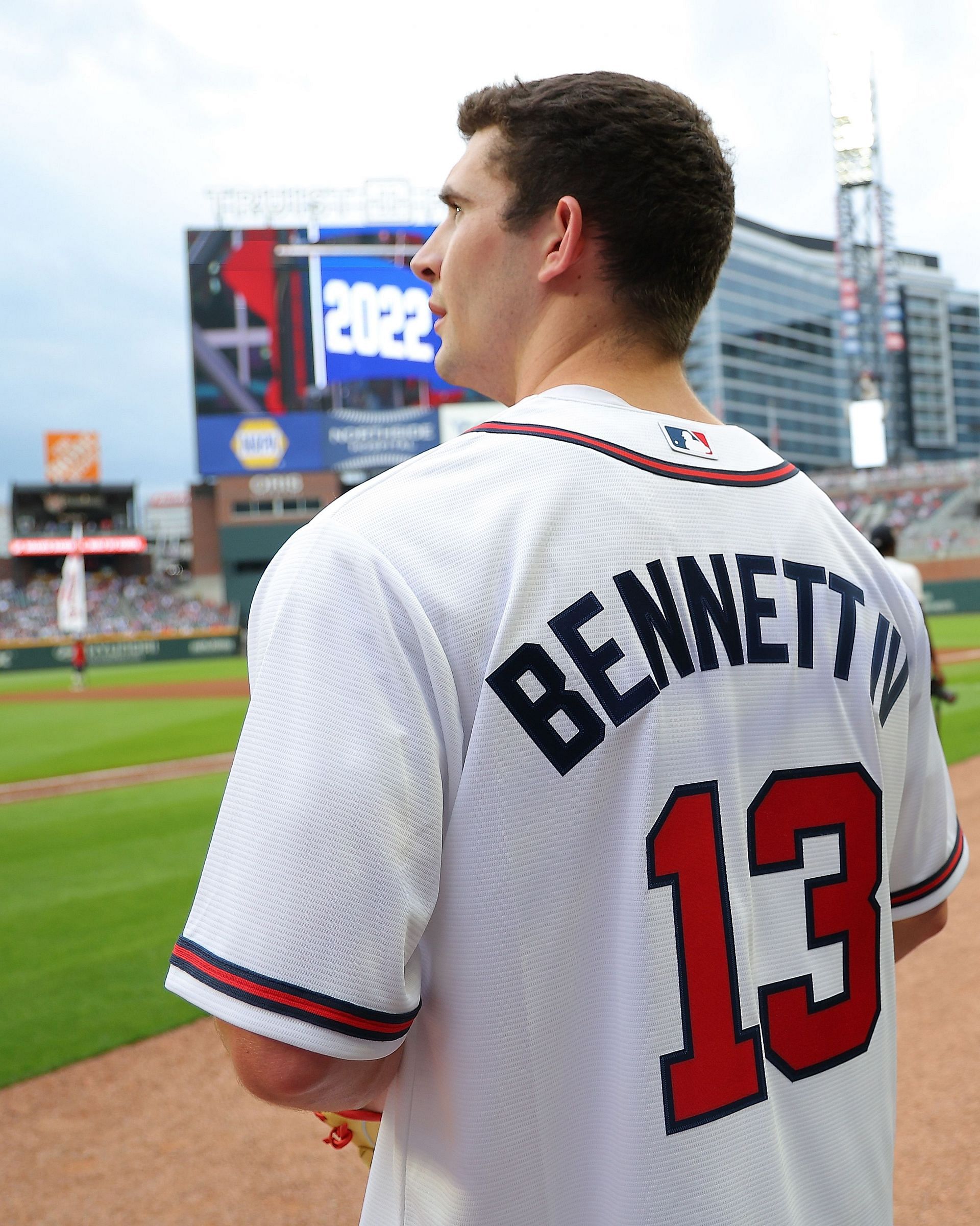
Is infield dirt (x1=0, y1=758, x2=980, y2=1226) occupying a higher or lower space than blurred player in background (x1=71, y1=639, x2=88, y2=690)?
lower

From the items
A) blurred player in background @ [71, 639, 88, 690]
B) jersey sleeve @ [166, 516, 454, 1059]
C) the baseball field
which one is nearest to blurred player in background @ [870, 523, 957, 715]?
the baseball field

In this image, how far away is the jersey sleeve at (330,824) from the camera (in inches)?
32.1

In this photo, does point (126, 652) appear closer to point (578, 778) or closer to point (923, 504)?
point (923, 504)

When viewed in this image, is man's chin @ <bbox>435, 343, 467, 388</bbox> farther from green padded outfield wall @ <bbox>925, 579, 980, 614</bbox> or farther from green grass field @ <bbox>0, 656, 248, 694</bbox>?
green padded outfield wall @ <bbox>925, 579, 980, 614</bbox>

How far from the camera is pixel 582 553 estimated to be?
93 centimetres

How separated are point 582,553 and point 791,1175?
65 centimetres

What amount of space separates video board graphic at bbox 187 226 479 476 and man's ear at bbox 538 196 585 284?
133 feet

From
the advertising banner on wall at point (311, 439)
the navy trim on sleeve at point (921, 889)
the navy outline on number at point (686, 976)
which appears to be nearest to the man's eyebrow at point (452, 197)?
the navy outline on number at point (686, 976)

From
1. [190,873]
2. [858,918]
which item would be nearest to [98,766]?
[190,873]

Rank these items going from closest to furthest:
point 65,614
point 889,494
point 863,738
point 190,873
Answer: point 863,738 → point 190,873 → point 65,614 → point 889,494

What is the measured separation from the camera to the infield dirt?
2.96 meters

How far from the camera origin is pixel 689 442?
107cm

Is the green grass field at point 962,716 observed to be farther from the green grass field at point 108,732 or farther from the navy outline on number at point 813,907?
the navy outline on number at point 813,907

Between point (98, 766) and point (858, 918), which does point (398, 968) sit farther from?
point (98, 766)
